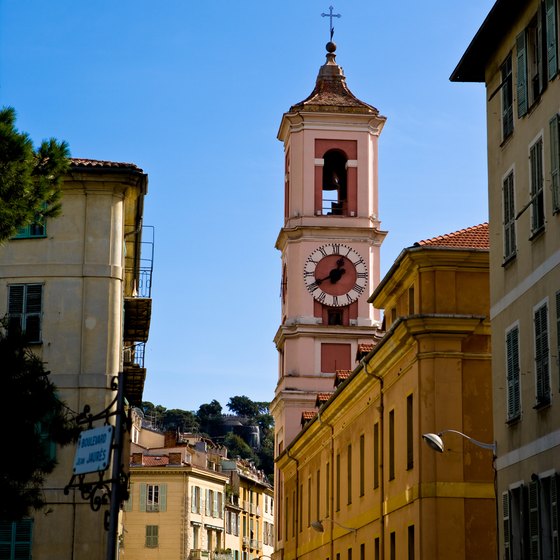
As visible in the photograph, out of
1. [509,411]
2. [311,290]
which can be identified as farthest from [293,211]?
[509,411]

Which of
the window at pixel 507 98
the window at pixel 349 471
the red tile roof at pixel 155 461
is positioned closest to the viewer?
the window at pixel 507 98

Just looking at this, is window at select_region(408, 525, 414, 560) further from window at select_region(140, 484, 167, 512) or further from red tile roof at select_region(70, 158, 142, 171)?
window at select_region(140, 484, 167, 512)

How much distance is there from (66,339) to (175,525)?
65.9m

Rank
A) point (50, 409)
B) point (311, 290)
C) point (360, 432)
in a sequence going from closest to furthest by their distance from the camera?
point (50, 409) → point (360, 432) → point (311, 290)

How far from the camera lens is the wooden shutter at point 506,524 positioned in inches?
1003

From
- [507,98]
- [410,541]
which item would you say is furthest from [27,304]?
[507,98]

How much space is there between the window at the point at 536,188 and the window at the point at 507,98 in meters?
1.88

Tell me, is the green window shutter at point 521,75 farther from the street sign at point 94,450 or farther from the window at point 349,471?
the window at point 349,471

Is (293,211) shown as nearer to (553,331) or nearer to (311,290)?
(311,290)

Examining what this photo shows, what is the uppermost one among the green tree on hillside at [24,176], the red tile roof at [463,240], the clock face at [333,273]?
the clock face at [333,273]

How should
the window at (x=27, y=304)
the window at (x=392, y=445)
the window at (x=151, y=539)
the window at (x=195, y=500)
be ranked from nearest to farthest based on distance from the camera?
1. the window at (x=27, y=304)
2. the window at (x=392, y=445)
3. the window at (x=151, y=539)
4. the window at (x=195, y=500)

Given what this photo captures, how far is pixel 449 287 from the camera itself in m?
32.8

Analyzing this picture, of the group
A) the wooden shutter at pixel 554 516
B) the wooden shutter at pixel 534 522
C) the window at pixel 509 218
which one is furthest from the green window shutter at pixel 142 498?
the wooden shutter at pixel 554 516

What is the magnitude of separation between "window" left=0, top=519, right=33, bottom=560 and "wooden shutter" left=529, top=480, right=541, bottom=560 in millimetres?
13466
